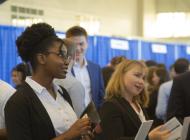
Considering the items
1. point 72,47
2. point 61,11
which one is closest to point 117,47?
point 61,11

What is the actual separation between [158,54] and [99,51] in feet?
9.00

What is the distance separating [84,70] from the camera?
4.20 metres

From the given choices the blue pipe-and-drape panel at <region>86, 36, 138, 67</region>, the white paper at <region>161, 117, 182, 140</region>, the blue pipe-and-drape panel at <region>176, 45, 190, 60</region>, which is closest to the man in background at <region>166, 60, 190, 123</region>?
the white paper at <region>161, 117, 182, 140</region>

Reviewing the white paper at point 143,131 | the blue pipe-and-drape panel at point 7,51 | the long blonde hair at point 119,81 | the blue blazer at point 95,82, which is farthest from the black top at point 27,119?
the blue pipe-and-drape panel at point 7,51

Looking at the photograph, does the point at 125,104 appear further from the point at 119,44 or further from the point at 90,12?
the point at 90,12

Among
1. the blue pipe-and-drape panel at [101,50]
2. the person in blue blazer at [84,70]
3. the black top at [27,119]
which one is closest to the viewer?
the black top at [27,119]

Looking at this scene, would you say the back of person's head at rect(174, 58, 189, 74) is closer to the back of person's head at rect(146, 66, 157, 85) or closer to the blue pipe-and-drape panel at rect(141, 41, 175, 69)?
the back of person's head at rect(146, 66, 157, 85)

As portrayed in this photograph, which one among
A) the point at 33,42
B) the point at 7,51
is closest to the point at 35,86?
the point at 33,42

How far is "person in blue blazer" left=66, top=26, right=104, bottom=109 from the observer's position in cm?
411

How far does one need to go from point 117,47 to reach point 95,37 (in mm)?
913

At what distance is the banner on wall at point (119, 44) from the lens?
10.6 metres

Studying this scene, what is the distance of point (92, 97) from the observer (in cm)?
426

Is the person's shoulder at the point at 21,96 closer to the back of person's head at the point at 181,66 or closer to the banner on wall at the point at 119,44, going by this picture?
the back of person's head at the point at 181,66

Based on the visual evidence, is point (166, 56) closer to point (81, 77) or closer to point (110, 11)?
point (110, 11)
